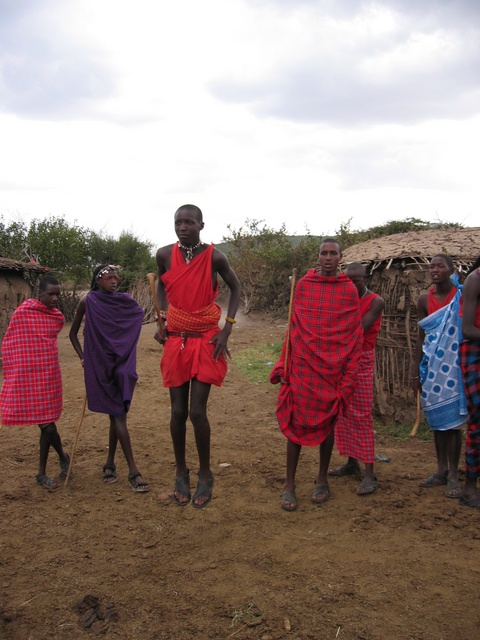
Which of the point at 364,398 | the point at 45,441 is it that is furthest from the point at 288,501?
the point at 45,441

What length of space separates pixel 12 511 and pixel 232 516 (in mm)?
1540

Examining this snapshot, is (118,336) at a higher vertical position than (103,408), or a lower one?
higher

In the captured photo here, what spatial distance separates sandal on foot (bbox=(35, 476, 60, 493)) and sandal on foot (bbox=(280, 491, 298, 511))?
1744 millimetres

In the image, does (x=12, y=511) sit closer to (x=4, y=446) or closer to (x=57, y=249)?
(x=4, y=446)

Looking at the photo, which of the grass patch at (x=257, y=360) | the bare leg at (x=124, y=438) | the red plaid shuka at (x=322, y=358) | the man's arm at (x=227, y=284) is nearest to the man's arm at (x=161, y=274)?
the man's arm at (x=227, y=284)

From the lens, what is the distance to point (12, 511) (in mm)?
3850

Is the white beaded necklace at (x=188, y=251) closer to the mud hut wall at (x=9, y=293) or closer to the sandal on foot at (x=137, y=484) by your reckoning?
the sandal on foot at (x=137, y=484)

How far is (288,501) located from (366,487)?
26.3 inches

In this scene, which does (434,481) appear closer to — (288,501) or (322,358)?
(288,501)

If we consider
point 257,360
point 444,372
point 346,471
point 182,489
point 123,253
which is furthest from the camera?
point 123,253

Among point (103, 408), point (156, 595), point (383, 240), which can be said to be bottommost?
point (156, 595)

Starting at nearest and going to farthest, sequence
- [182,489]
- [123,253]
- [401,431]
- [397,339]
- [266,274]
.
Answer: [182,489], [401,431], [397,339], [266,274], [123,253]

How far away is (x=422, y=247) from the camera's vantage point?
6.23 m

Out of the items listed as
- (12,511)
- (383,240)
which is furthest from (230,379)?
(12,511)
